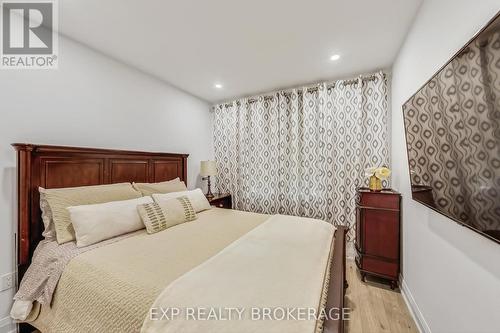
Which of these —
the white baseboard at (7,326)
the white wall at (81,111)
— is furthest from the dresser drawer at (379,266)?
the white baseboard at (7,326)

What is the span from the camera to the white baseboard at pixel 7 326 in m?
1.62

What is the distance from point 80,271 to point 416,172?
2.48 m

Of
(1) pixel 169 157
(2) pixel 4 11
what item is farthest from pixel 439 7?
(2) pixel 4 11

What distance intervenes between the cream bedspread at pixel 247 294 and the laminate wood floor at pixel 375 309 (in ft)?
2.94

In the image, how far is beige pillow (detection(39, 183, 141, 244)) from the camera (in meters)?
1.65

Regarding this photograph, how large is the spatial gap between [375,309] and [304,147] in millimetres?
2121

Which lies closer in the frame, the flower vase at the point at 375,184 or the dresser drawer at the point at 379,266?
the dresser drawer at the point at 379,266

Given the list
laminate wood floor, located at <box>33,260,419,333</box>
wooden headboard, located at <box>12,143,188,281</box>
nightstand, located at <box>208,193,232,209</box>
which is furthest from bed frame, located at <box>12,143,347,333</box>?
nightstand, located at <box>208,193,232,209</box>

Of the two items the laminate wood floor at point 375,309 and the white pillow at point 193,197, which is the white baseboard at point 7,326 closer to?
the white pillow at point 193,197

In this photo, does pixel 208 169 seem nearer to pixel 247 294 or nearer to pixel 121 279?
pixel 121 279

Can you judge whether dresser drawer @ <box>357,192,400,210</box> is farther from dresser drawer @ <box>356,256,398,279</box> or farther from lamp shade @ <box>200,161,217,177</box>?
lamp shade @ <box>200,161,217,177</box>

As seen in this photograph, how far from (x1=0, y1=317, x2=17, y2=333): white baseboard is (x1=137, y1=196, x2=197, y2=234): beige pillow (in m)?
1.21

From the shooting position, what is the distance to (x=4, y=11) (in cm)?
172

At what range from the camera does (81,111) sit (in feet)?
7.15
